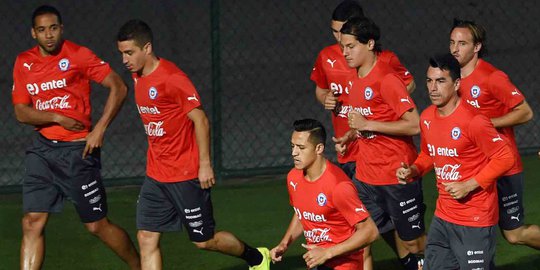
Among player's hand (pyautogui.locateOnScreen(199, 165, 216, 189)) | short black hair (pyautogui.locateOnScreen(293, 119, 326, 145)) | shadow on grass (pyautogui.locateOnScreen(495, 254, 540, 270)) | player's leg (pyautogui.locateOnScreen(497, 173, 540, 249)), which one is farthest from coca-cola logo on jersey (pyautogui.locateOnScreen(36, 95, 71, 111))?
shadow on grass (pyautogui.locateOnScreen(495, 254, 540, 270))

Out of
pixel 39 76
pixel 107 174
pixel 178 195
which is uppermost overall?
pixel 39 76

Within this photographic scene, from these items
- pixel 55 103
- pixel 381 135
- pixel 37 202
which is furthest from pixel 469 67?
pixel 37 202

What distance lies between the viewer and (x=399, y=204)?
11.5 metres

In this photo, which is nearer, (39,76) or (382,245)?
(39,76)

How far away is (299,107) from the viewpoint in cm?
1914

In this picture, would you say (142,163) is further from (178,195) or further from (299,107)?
(178,195)

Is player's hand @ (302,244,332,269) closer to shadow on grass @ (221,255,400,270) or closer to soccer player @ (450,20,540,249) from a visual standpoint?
soccer player @ (450,20,540,249)

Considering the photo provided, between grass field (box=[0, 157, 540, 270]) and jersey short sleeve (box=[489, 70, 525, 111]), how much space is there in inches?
65.7

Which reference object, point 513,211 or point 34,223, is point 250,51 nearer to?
point 34,223

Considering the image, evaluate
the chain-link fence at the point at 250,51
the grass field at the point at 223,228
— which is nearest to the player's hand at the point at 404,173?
the grass field at the point at 223,228

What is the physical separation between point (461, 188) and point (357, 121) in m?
1.41

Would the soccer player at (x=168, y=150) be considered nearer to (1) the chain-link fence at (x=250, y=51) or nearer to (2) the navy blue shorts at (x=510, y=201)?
(2) the navy blue shorts at (x=510, y=201)

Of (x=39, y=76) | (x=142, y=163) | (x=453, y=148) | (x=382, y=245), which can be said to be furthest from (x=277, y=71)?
(x=453, y=148)

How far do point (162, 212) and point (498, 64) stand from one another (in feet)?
36.0
